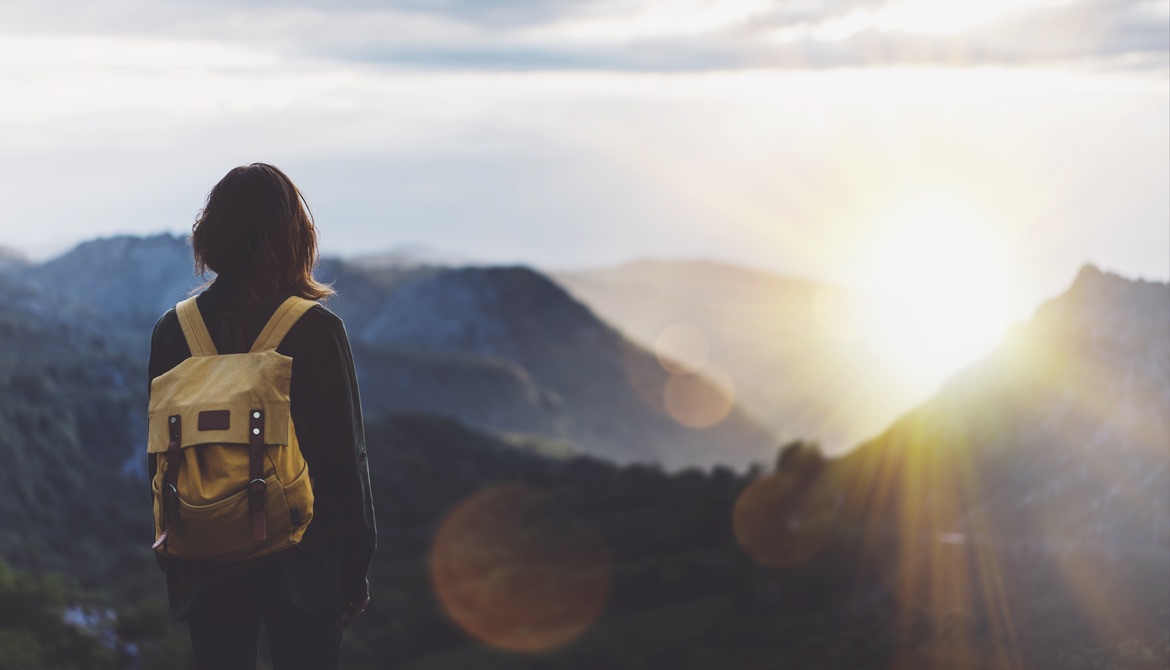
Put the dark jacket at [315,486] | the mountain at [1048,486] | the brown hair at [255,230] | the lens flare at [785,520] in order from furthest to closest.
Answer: the lens flare at [785,520]
the mountain at [1048,486]
the brown hair at [255,230]
the dark jacket at [315,486]

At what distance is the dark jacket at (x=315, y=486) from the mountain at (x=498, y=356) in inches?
4662

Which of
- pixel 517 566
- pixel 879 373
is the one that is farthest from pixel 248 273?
pixel 879 373

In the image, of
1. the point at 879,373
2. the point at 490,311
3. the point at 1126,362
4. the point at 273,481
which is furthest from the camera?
the point at 490,311

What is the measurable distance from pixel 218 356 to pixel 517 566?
2151 cm

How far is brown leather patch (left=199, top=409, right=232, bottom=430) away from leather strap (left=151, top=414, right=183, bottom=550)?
0.30ft

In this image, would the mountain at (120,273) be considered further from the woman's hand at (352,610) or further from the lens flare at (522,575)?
the woman's hand at (352,610)

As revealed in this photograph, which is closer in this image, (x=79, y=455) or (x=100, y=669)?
(x=100, y=669)

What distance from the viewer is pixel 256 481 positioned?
384cm

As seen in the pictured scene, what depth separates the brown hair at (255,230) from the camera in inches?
165

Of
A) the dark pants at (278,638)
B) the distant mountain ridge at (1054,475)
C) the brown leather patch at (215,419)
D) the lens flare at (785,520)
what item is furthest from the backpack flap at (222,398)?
the lens flare at (785,520)

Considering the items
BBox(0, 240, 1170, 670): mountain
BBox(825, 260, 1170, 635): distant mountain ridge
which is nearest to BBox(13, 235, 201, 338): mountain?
BBox(0, 240, 1170, 670): mountain

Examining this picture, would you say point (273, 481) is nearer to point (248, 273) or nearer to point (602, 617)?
point (248, 273)

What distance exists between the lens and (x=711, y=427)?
6590 inches

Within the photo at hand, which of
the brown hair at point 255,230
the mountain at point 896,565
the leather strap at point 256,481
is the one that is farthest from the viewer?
the mountain at point 896,565
